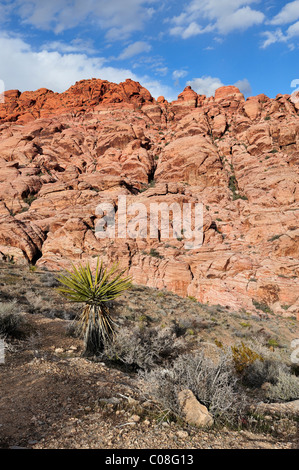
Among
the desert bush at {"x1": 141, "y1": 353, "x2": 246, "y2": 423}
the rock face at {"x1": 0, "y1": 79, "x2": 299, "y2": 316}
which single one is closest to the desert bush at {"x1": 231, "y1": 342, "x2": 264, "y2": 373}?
the desert bush at {"x1": 141, "y1": 353, "x2": 246, "y2": 423}

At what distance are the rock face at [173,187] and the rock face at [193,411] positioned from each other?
17703 mm

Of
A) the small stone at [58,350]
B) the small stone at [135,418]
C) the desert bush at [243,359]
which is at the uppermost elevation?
the small stone at [135,418]

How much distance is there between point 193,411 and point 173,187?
102ft

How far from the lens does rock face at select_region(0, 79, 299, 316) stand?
22828 millimetres

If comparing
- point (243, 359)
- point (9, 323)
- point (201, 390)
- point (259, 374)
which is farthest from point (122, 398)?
point (243, 359)

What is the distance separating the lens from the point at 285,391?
559 cm

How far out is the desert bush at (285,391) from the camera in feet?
18.0

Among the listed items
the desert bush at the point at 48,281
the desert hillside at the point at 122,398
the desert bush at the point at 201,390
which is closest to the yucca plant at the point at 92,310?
the desert hillside at the point at 122,398

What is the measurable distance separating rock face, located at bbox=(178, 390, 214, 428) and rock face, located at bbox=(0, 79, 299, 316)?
58.1ft

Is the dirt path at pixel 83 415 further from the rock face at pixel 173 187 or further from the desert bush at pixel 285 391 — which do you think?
the rock face at pixel 173 187

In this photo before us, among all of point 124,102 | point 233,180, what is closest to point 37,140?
point 124,102
